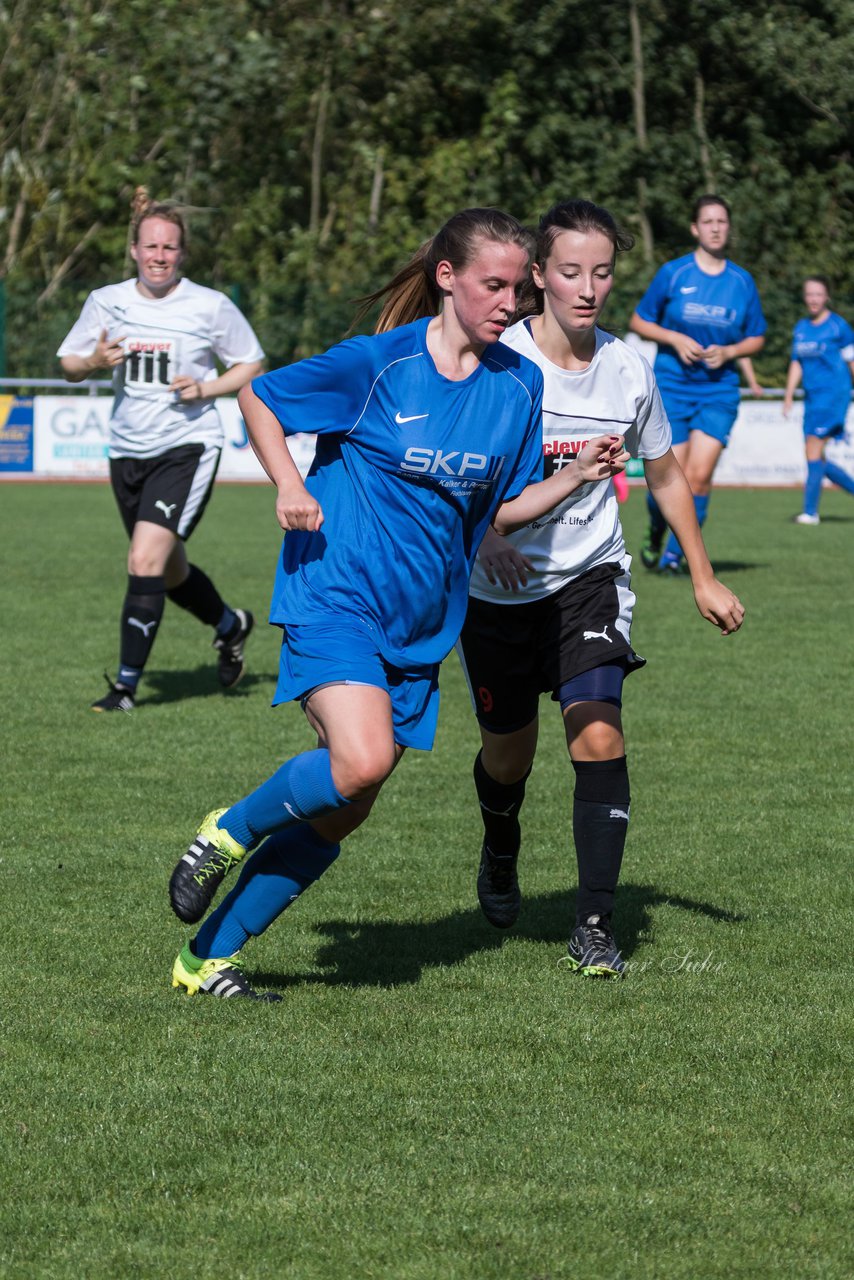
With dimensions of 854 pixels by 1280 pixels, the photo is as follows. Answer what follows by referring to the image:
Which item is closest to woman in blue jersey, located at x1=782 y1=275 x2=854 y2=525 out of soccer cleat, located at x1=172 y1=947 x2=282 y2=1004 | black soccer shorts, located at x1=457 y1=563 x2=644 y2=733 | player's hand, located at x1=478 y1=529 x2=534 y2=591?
black soccer shorts, located at x1=457 y1=563 x2=644 y2=733

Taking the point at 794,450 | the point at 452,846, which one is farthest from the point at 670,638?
the point at 794,450

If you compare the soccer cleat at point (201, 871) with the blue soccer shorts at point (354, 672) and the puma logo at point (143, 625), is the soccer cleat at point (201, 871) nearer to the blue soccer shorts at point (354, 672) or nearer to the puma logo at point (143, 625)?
the blue soccer shorts at point (354, 672)

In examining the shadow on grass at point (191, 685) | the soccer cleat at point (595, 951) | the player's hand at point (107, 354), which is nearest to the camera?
the soccer cleat at point (595, 951)

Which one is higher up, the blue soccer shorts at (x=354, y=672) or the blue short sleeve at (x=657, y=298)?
the blue soccer shorts at (x=354, y=672)

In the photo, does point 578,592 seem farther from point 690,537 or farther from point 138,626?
point 138,626

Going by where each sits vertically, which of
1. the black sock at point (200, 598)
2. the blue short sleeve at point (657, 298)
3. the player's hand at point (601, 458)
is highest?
the player's hand at point (601, 458)

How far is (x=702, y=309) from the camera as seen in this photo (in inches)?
487

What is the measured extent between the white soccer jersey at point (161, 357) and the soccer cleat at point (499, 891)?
4.18 meters

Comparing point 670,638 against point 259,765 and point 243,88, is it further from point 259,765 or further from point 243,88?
point 243,88

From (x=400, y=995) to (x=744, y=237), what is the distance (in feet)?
101

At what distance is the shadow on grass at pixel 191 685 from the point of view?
876 centimetres

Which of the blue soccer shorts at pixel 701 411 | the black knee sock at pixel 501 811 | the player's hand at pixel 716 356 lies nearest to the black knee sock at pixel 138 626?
the black knee sock at pixel 501 811

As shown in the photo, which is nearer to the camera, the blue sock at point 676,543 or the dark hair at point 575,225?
the dark hair at point 575,225

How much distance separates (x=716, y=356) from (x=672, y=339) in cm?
34
